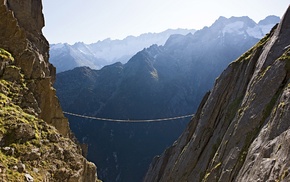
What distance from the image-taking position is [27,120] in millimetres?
25266

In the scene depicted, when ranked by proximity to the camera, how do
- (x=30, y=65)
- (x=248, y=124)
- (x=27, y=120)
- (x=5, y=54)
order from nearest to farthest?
(x=248, y=124)
(x=27, y=120)
(x=5, y=54)
(x=30, y=65)

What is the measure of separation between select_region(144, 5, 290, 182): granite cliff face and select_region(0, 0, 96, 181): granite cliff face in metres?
11.7

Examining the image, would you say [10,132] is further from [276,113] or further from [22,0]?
[22,0]

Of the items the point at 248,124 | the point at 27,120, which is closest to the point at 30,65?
the point at 27,120

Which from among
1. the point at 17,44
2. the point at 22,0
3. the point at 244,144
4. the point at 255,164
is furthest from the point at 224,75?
the point at 22,0

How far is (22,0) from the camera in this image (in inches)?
1586

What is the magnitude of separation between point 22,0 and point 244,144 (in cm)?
3168

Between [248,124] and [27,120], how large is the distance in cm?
1699

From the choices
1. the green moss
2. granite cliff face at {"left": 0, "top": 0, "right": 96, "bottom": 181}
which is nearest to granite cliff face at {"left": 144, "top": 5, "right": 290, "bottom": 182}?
granite cliff face at {"left": 0, "top": 0, "right": 96, "bottom": 181}

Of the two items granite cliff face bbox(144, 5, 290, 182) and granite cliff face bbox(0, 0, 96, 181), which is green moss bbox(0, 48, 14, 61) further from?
granite cliff face bbox(144, 5, 290, 182)

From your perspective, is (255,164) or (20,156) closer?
(255,164)

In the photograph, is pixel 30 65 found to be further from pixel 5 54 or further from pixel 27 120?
pixel 27 120

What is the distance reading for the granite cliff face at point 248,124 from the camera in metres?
19.1

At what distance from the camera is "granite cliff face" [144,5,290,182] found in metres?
19.1
